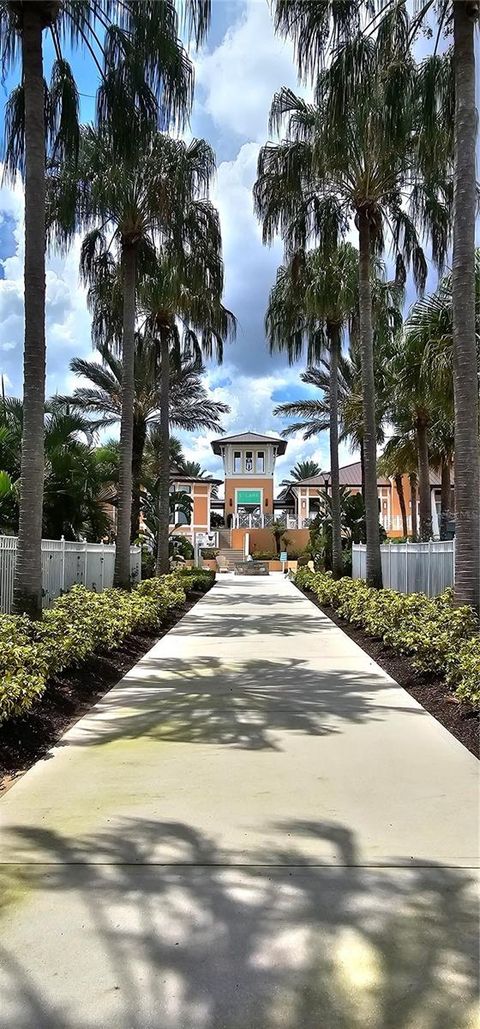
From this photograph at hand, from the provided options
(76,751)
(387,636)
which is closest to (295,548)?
(387,636)

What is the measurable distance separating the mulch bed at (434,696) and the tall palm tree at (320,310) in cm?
1079

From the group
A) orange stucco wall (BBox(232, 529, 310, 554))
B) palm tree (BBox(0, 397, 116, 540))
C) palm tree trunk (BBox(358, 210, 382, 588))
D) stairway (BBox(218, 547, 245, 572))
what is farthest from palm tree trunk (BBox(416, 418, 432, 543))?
orange stucco wall (BBox(232, 529, 310, 554))

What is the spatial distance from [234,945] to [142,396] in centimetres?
2431

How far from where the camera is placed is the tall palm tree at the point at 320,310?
19328 mm

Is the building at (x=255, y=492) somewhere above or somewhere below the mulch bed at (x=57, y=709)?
above

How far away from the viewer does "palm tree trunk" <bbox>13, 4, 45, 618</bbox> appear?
26.8 feet

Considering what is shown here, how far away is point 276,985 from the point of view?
2.70m

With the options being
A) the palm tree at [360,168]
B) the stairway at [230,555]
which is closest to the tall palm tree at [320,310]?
the palm tree at [360,168]

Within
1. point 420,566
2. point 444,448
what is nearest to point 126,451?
point 420,566

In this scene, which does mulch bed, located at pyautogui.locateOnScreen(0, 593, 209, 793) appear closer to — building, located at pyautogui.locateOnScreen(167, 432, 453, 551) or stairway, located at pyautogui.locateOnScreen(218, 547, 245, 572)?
stairway, located at pyautogui.locateOnScreen(218, 547, 245, 572)

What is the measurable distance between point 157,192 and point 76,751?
39.8 feet

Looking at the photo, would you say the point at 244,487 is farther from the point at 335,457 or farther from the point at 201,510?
the point at 335,457

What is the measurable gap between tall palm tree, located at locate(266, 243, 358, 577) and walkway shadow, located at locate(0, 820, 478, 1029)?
52.0 feet

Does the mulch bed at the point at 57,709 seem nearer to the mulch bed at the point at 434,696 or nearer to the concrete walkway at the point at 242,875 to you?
the concrete walkway at the point at 242,875
